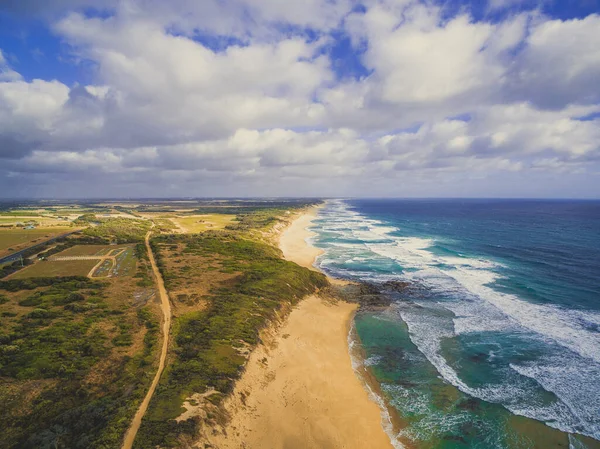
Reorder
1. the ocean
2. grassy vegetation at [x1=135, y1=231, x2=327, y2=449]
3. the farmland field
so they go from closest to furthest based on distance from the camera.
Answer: grassy vegetation at [x1=135, y1=231, x2=327, y2=449] < the ocean < the farmland field

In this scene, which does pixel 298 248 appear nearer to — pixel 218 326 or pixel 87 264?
pixel 87 264

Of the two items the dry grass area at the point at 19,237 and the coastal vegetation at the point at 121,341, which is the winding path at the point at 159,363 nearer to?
the coastal vegetation at the point at 121,341

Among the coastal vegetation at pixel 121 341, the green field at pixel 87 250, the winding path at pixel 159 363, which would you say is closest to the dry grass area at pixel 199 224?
the green field at pixel 87 250

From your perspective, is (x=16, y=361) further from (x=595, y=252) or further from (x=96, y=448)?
(x=595, y=252)

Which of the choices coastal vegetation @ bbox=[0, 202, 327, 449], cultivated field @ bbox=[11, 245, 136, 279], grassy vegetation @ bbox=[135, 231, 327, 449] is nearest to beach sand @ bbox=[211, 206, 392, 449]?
coastal vegetation @ bbox=[0, 202, 327, 449]

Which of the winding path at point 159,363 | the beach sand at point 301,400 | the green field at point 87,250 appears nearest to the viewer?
the winding path at point 159,363

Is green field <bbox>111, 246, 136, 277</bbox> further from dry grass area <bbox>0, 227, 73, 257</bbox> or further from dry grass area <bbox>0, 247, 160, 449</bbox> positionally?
dry grass area <bbox>0, 227, 73, 257</bbox>

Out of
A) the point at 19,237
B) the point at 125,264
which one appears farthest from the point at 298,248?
the point at 19,237
